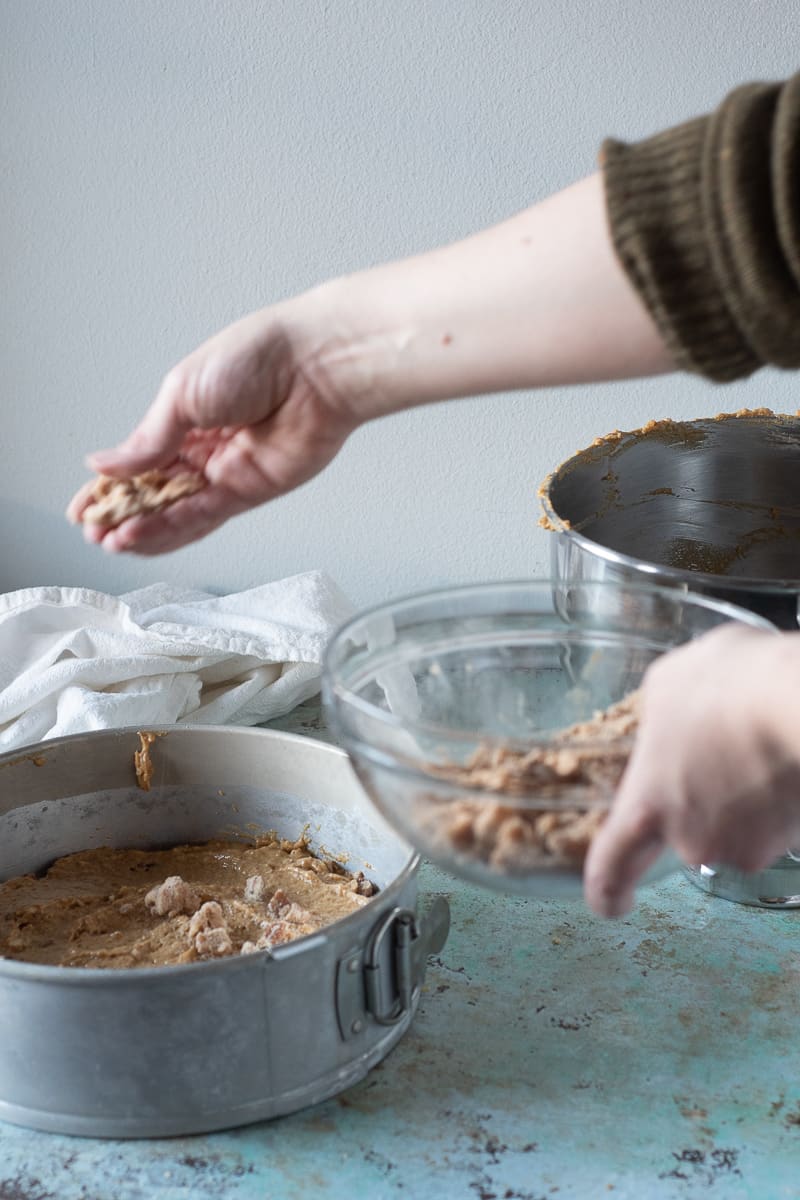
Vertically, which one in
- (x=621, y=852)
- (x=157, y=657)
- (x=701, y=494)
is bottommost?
(x=157, y=657)

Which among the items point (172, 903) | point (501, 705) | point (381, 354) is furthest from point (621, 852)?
point (172, 903)

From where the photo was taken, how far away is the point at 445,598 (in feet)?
2.72

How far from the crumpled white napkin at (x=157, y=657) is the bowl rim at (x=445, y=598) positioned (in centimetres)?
63

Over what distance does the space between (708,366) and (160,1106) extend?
63 cm

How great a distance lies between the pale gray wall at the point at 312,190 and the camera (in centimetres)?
148

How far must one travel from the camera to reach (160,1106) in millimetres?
891

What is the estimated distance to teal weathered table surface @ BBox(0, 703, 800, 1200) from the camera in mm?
883

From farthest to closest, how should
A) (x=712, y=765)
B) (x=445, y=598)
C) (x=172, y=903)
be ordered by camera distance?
(x=172, y=903) → (x=445, y=598) → (x=712, y=765)

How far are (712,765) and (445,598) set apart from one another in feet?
0.95

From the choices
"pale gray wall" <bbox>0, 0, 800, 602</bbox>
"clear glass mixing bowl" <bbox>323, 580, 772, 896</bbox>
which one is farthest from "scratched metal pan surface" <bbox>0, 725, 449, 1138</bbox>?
"pale gray wall" <bbox>0, 0, 800, 602</bbox>

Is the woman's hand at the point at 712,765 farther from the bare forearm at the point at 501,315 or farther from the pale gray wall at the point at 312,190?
the pale gray wall at the point at 312,190

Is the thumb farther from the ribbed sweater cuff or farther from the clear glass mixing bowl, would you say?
the ribbed sweater cuff

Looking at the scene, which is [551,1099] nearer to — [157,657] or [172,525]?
[172,525]

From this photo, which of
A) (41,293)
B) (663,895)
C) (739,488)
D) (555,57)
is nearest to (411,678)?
(663,895)
